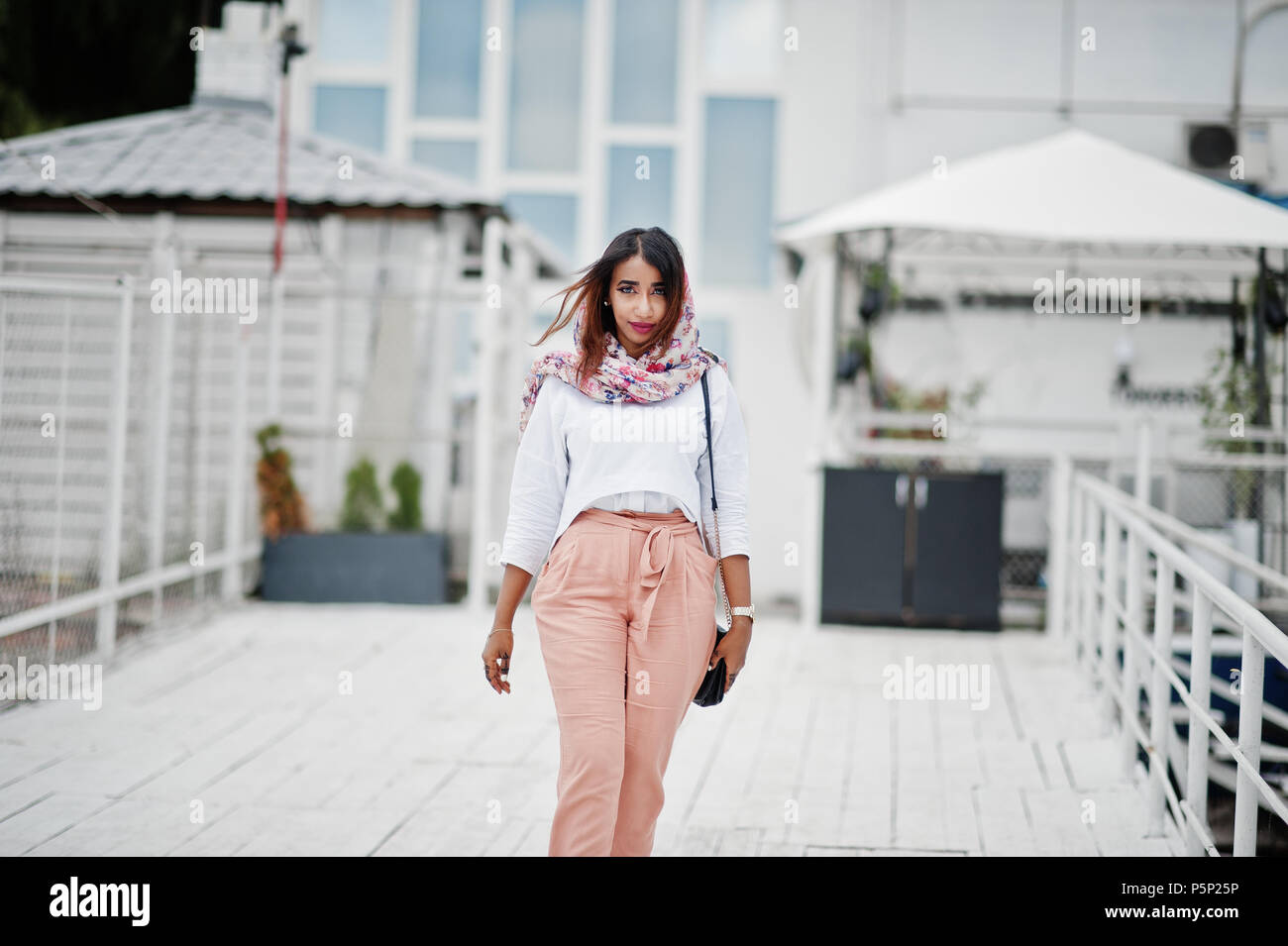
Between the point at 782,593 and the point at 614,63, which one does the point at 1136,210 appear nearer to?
the point at 782,593

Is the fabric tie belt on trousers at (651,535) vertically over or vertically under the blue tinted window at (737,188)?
under

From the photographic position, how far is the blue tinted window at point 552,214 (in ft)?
37.8

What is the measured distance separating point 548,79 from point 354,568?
16.3 feet

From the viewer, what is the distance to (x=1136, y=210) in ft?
26.3

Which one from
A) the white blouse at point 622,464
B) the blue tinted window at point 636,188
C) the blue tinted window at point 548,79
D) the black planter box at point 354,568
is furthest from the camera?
the blue tinted window at point 548,79

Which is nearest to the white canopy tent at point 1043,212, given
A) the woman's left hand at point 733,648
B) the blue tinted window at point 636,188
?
the blue tinted window at point 636,188

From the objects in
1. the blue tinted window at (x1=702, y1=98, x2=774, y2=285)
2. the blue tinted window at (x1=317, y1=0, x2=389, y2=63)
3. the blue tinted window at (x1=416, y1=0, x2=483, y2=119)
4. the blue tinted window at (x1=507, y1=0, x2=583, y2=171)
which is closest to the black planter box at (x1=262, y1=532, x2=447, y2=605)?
the blue tinted window at (x1=702, y1=98, x2=774, y2=285)

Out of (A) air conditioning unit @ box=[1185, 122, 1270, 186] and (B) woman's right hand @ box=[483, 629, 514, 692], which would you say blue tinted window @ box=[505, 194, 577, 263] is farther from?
(B) woman's right hand @ box=[483, 629, 514, 692]

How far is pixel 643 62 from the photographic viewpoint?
Answer: 37.2ft

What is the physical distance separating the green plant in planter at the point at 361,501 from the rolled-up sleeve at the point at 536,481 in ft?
20.0

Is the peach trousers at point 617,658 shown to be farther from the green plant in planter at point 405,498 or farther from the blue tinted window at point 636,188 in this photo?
the blue tinted window at point 636,188
